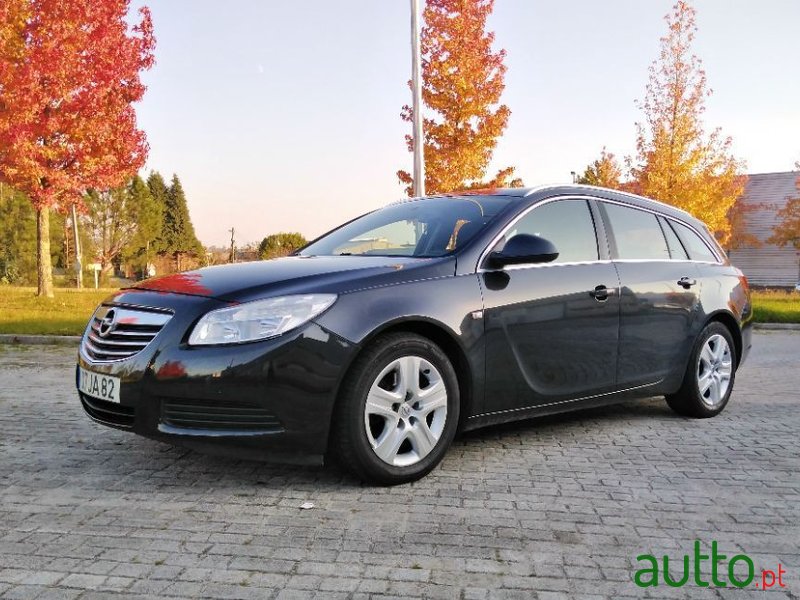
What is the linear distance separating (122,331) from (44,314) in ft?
36.9

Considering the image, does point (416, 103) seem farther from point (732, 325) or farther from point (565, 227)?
point (565, 227)

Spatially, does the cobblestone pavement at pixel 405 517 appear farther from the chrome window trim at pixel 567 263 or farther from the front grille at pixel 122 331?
the chrome window trim at pixel 567 263

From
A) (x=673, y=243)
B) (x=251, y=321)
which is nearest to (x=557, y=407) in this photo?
(x=673, y=243)

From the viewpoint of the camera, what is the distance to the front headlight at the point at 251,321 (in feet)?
11.9

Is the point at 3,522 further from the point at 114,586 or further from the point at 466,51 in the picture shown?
the point at 466,51

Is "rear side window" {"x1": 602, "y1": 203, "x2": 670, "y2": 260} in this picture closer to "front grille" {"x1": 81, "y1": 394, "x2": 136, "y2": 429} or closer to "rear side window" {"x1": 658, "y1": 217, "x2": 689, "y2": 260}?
"rear side window" {"x1": 658, "y1": 217, "x2": 689, "y2": 260}

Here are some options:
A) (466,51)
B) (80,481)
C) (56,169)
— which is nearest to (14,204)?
(56,169)

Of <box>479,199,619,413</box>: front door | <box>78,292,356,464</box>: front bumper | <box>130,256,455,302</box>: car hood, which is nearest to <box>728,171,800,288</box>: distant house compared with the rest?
<box>479,199,619,413</box>: front door

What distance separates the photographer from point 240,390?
357 centimetres

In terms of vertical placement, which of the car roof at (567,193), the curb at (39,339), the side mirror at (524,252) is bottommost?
the curb at (39,339)

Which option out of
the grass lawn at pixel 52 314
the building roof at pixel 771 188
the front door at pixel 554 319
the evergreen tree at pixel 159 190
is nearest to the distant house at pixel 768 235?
the building roof at pixel 771 188

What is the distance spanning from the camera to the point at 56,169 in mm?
17109

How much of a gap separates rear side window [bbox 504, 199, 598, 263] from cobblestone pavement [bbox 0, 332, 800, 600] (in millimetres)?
1231

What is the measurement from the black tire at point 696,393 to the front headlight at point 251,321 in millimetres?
3267
